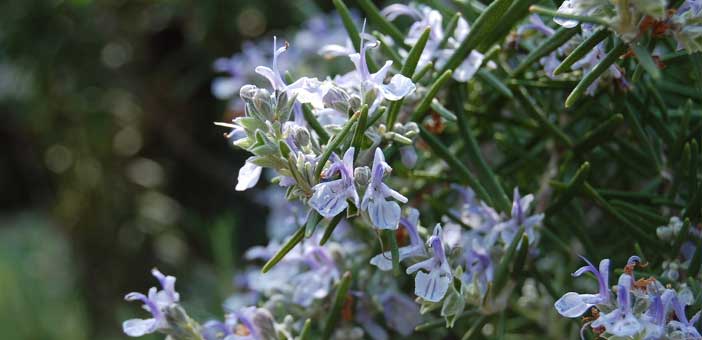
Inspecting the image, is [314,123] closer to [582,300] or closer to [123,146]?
[582,300]

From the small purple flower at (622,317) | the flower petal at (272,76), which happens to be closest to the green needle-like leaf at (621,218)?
the small purple flower at (622,317)

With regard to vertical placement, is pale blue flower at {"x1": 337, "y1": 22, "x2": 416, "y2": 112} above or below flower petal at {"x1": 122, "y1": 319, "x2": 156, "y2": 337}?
above

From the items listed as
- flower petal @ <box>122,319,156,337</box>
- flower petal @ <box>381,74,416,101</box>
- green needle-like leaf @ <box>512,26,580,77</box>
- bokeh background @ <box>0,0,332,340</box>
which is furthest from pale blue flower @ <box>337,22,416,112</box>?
bokeh background @ <box>0,0,332,340</box>

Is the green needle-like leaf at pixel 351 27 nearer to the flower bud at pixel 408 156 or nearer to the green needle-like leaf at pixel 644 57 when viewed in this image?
the flower bud at pixel 408 156

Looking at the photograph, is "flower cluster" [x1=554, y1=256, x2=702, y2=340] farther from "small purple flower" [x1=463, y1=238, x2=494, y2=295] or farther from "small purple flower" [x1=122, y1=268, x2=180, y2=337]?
"small purple flower" [x1=122, y1=268, x2=180, y2=337]

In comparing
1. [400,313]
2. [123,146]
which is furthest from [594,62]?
[123,146]

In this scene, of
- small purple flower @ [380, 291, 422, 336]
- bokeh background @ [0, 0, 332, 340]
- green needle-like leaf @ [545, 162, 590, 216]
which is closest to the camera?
green needle-like leaf @ [545, 162, 590, 216]

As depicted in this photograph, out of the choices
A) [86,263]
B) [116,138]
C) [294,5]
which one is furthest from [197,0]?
[86,263]
